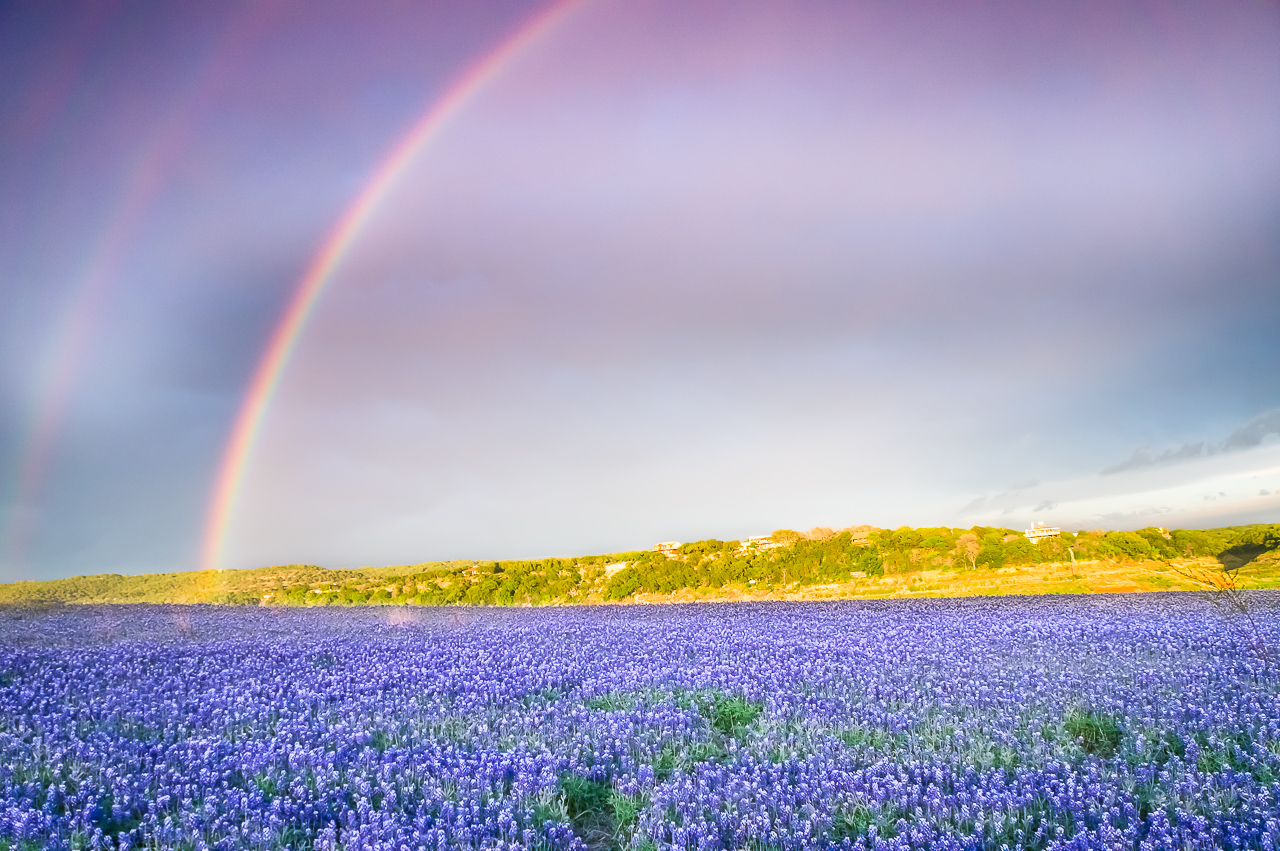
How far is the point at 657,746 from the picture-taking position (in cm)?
526

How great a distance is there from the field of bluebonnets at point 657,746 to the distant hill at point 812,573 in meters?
16.1

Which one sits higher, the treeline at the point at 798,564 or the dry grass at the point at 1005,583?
the treeline at the point at 798,564

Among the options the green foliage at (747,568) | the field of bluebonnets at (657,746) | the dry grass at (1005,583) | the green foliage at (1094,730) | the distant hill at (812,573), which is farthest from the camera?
the green foliage at (747,568)

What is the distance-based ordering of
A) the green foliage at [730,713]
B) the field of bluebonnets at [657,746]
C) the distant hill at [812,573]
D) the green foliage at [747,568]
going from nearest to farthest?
1. the field of bluebonnets at [657,746]
2. the green foliage at [730,713]
3. the distant hill at [812,573]
4. the green foliage at [747,568]

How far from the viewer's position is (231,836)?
12.3ft

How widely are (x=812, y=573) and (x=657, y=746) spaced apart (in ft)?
74.0

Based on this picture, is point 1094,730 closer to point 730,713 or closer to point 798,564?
point 730,713

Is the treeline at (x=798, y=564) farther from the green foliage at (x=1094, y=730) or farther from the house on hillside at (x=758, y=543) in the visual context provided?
the green foliage at (x=1094, y=730)

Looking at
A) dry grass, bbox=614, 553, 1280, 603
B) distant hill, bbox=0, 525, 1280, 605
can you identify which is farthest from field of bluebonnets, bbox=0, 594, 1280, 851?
distant hill, bbox=0, 525, 1280, 605

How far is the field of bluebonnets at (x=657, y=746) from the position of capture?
3.84 meters

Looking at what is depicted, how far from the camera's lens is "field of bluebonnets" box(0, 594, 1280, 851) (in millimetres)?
3836

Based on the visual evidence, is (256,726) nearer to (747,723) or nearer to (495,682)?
(495,682)

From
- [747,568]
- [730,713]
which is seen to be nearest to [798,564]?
[747,568]

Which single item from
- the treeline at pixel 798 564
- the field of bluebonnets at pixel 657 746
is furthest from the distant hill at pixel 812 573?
the field of bluebonnets at pixel 657 746
